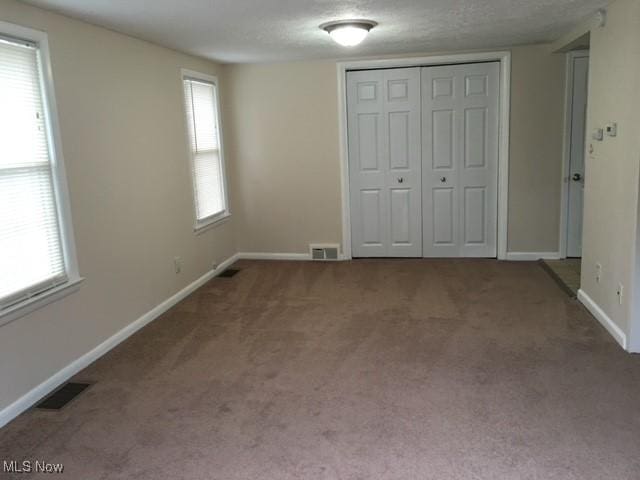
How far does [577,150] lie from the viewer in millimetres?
5398

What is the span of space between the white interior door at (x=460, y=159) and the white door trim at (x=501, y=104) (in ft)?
0.22

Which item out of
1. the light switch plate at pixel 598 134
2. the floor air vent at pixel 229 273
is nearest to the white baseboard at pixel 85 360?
the floor air vent at pixel 229 273

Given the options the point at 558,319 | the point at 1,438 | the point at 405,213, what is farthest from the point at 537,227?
the point at 1,438

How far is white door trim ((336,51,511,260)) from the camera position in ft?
17.8

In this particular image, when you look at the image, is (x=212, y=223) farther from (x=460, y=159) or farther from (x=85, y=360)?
(x=460, y=159)

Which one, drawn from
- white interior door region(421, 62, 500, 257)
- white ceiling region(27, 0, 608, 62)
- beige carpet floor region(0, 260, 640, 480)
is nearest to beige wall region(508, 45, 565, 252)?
white interior door region(421, 62, 500, 257)

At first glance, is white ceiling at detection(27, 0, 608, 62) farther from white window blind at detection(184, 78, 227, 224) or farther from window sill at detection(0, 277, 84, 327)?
window sill at detection(0, 277, 84, 327)

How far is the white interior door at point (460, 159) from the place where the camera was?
5559 mm

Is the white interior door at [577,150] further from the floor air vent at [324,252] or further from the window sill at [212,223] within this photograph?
the window sill at [212,223]

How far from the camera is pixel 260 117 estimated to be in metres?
5.99

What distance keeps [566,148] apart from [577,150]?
11 centimetres

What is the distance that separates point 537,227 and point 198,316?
11.8 feet

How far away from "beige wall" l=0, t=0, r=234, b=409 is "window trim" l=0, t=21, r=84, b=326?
53 millimetres

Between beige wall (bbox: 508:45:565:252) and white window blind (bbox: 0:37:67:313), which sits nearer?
white window blind (bbox: 0:37:67:313)
